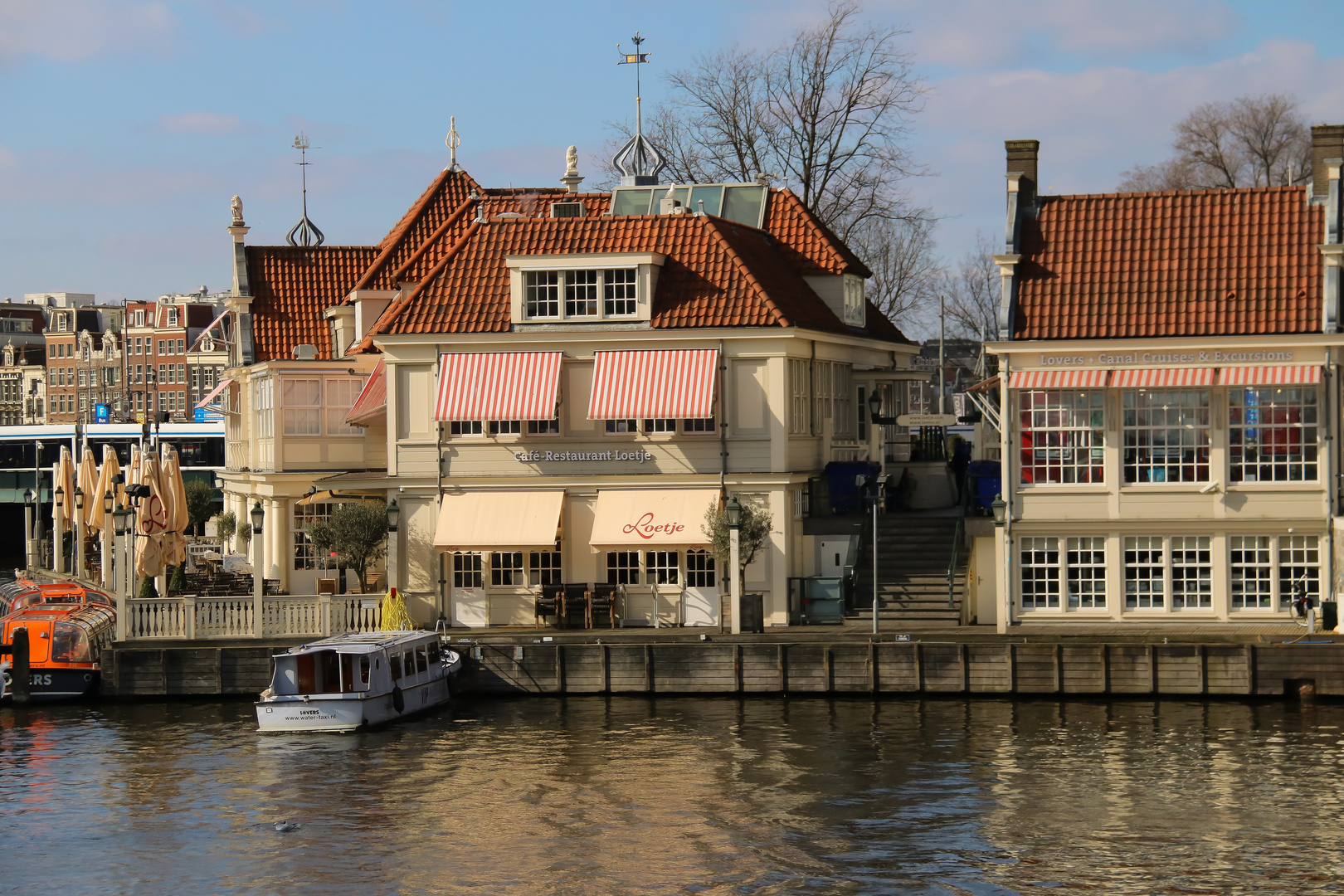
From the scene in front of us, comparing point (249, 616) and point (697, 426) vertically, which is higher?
point (697, 426)

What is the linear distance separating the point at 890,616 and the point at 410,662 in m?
11.5

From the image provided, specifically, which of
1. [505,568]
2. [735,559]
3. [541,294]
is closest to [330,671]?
[505,568]

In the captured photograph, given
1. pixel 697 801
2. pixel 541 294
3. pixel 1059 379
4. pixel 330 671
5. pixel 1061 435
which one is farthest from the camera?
pixel 541 294

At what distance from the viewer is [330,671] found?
3688 centimetres

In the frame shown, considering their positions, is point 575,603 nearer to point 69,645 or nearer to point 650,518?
point 650,518

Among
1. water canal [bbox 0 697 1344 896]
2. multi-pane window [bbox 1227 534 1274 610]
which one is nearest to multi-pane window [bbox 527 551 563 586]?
water canal [bbox 0 697 1344 896]

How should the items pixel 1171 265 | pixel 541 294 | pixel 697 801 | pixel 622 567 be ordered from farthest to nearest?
pixel 541 294
pixel 622 567
pixel 1171 265
pixel 697 801

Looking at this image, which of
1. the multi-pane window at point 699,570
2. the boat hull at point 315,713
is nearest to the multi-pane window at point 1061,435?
the multi-pane window at point 699,570

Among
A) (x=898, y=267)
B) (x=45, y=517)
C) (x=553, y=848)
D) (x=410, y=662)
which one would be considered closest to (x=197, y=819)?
(x=553, y=848)

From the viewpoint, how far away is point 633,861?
2598 centimetres

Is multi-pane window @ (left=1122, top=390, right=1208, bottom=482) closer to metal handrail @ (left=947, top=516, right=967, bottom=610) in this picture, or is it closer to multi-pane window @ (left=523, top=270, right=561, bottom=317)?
metal handrail @ (left=947, top=516, right=967, bottom=610)

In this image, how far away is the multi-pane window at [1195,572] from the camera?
39.8 meters

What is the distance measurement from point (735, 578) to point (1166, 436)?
10.4 metres

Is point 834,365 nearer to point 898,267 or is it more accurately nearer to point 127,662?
point 127,662
